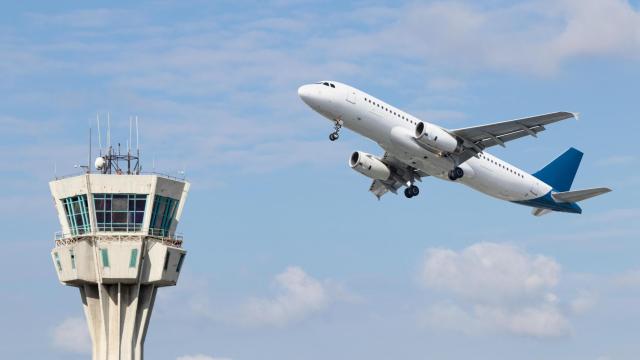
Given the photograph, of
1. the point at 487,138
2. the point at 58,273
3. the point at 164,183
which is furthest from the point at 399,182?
the point at 58,273

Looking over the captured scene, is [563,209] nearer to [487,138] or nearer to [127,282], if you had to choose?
[487,138]

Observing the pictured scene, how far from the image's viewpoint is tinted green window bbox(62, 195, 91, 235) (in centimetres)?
14388

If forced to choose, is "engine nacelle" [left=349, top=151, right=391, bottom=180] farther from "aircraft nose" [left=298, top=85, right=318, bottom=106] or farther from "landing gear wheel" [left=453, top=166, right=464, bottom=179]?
"aircraft nose" [left=298, top=85, right=318, bottom=106]

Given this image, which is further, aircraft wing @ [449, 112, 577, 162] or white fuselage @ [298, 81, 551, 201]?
aircraft wing @ [449, 112, 577, 162]

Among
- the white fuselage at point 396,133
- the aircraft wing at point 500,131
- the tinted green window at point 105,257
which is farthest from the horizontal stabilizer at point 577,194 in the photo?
the tinted green window at point 105,257

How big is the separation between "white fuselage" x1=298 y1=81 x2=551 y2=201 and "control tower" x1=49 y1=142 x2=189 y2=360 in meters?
34.6

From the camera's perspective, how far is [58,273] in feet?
478

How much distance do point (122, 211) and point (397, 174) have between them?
31404 mm

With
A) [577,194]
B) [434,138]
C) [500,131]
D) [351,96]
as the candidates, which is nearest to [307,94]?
[351,96]

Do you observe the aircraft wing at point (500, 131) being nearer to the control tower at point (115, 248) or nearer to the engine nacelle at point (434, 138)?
the engine nacelle at point (434, 138)

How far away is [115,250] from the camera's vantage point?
5645 inches

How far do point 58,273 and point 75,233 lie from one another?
15.0 feet

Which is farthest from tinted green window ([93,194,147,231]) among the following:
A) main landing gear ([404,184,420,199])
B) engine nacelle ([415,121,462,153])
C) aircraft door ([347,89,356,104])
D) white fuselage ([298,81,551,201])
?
engine nacelle ([415,121,462,153])

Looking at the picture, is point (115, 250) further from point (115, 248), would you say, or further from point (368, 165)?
point (368, 165)
